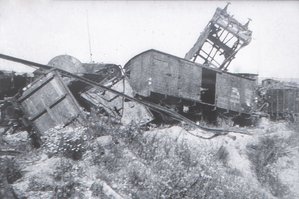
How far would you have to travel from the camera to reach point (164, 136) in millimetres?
8336

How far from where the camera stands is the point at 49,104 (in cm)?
716

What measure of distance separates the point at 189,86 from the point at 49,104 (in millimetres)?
7800

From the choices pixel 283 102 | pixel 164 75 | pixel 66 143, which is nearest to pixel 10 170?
pixel 66 143

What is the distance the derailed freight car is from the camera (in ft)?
42.5

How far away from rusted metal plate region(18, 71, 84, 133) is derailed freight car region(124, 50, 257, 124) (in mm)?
5939

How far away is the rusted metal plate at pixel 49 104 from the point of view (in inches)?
277

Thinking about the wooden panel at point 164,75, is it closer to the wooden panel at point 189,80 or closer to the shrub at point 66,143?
the wooden panel at point 189,80

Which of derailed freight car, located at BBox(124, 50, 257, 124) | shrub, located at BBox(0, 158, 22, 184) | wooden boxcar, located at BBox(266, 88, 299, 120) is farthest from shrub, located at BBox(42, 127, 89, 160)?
wooden boxcar, located at BBox(266, 88, 299, 120)

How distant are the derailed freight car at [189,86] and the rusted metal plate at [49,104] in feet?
19.5

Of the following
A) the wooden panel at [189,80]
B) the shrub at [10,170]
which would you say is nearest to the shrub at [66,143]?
the shrub at [10,170]

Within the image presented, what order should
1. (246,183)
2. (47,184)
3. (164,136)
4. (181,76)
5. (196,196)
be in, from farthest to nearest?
(181,76), (164,136), (246,183), (196,196), (47,184)

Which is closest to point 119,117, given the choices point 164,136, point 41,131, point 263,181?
point 164,136

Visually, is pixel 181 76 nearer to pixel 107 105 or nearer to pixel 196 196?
pixel 107 105

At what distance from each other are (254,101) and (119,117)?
10.1 meters
